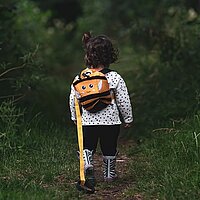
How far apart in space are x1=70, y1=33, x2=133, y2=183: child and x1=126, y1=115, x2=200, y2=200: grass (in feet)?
1.24

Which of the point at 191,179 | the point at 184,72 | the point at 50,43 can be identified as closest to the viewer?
the point at 191,179

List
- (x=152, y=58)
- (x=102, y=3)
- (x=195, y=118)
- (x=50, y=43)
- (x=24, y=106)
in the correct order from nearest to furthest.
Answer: (x=195, y=118), (x=24, y=106), (x=152, y=58), (x=50, y=43), (x=102, y=3)

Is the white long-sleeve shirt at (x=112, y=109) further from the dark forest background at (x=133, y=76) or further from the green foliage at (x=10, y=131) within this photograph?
the green foliage at (x=10, y=131)

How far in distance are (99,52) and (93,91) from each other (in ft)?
1.32

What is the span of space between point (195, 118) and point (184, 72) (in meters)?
2.06

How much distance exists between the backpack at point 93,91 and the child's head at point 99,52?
182 millimetres

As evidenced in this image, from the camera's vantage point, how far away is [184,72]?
29.9 ft

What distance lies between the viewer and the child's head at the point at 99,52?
588 cm

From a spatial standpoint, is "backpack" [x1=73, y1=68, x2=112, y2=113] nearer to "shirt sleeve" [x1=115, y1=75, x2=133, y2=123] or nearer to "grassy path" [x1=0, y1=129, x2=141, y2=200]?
"shirt sleeve" [x1=115, y1=75, x2=133, y2=123]

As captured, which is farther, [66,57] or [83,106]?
[66,57]

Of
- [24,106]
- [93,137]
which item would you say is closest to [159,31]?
[24,106]

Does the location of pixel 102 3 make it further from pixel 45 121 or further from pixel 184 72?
pixel 45 121

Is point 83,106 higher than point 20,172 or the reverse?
higher

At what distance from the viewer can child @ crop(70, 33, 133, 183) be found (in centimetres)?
579
